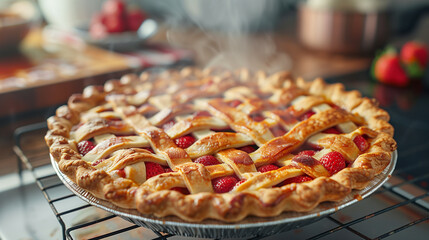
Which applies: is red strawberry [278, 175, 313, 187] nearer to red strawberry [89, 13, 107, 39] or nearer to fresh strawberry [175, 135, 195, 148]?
fresh strawberry [175, 135, 195, 148]

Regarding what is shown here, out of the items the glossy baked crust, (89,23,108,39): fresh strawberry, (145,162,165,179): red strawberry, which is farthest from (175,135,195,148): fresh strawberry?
(89,23,108,39): fresh strawberry

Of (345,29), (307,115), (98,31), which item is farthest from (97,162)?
(345,29)

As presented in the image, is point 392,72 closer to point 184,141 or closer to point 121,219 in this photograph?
point 184,141

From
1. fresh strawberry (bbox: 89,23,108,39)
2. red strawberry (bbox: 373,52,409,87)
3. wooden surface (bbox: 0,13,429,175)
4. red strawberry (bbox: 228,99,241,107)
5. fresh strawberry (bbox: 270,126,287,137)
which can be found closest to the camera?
fresh strawberry (bbox: 270,126,287,137)

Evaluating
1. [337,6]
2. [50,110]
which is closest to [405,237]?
[50,110]

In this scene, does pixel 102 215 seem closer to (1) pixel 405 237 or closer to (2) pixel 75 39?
(1) pixel 405 237

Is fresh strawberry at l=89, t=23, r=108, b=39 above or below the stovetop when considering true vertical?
above

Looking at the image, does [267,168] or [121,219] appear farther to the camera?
[121,219]

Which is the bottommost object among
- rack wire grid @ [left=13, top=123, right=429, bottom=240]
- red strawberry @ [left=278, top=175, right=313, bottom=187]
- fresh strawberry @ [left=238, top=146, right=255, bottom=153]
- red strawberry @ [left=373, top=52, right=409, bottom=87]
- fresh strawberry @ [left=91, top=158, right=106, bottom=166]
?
rack wire grid @ [left=13, top=123, right=429, bottom=240]
